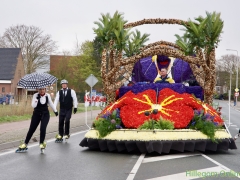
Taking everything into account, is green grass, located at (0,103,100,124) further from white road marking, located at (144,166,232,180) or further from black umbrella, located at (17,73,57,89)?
white road marking, located at (144,166,232,180)

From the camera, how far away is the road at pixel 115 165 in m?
8.28

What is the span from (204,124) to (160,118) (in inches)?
42.6

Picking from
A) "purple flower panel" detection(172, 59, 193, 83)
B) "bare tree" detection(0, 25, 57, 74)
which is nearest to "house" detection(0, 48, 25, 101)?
"bare tree" detection(0, 25, 57, 74)

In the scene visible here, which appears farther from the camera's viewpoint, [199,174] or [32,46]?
[32,46]

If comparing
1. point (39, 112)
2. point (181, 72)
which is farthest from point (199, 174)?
point (181, 72)

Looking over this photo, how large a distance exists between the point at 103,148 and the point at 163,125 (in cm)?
158

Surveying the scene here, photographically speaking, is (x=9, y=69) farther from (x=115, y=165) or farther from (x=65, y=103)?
(x=115, y=165)

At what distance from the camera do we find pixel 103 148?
37.6ft

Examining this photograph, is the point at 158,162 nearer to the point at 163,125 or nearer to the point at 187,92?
the point at 163,125

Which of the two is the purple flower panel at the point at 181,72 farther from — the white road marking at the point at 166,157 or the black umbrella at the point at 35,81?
the black umbrella at the point at 35,81

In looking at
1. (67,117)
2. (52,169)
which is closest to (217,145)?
(52,169)

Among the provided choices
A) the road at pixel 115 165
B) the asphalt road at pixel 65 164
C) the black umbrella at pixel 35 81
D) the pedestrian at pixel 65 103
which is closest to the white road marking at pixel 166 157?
the road at pixel 115 165

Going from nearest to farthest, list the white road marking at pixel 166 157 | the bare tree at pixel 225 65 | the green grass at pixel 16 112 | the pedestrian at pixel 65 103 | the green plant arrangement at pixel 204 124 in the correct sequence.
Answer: the white road marking at pixel 166 157, the green plant arrangement at pixel 204 124, the pedestrian at pixel 65 103, the green grass at pixel 16 112, the bare tree at pixel 225 65

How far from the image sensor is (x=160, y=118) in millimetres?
11508
